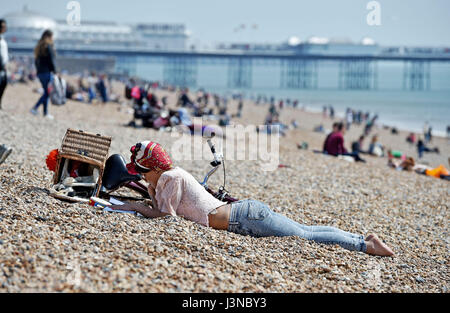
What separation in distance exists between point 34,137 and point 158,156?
14.4 feet

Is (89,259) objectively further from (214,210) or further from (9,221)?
(214,210)

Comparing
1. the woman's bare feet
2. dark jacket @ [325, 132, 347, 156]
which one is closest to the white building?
dark jacket @ [325, 132, 347, 156]

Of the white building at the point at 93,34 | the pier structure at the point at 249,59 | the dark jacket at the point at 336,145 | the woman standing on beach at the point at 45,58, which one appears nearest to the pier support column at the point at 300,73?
the pier structure at the point at 249,59

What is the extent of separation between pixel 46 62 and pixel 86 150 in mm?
5225

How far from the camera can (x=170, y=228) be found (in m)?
3.66

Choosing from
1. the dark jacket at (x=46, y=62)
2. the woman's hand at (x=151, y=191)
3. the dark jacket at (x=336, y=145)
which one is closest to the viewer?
the woman's hand at (x=151, y=191)

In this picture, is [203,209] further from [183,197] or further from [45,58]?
[45,58]

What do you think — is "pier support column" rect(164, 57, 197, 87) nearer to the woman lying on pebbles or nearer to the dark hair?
the dark hair

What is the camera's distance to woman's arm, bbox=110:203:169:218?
378 cm

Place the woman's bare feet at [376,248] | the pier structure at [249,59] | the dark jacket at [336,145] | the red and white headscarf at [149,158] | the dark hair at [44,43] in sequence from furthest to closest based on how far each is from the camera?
the pier structure at [249,59]
the dark jacket at [336,145]
the dark hair at [44,43]
the woman's bare feet at [376,248]
the red and white headscarf at [149,158]

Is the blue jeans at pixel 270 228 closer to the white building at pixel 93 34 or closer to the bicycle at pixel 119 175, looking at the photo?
the bicycle at pixel 119 175

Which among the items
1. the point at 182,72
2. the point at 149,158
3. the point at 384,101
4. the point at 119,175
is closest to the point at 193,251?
the point at 149,158

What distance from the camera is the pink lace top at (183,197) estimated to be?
3.62 m
